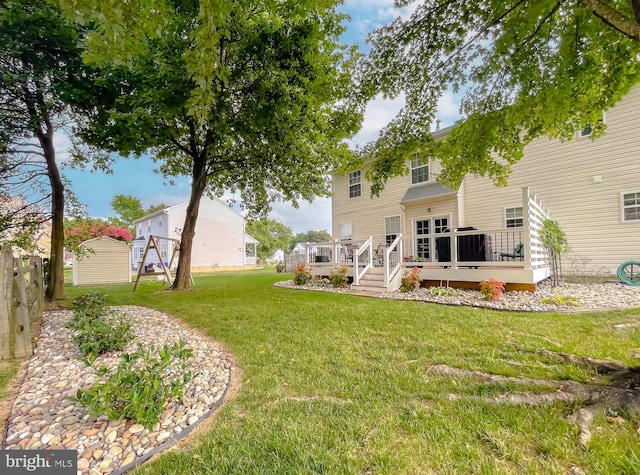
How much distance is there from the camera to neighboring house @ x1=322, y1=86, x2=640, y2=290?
8.46 metres

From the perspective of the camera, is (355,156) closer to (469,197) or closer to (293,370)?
(293,370)

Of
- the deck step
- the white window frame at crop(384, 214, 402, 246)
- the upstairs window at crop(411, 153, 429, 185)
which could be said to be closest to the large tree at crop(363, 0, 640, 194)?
the deck step

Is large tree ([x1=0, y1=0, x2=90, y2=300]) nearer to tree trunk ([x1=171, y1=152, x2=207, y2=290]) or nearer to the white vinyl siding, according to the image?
tree trunk ([x1=171, y1=152, x2=207, y2=290])

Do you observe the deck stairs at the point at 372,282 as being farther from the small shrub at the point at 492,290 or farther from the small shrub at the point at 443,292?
the small shrub at the point at 492,290

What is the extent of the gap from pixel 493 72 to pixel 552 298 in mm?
4842

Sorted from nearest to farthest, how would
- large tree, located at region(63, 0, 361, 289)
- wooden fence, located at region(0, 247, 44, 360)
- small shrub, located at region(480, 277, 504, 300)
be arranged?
wooden fence, located at region(0, 247, 44, 360) → large tree, located at region(63, 0, 361, 289) → small shrub, located at region(480, 277, 504, 300)

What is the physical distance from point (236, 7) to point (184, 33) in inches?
79.8

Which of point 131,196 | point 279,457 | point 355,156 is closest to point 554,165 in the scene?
point 355,156

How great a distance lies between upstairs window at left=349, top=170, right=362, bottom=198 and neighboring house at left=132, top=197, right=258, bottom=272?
45.0 ft

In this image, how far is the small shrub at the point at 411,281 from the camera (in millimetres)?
7947

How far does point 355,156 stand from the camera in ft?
17.5

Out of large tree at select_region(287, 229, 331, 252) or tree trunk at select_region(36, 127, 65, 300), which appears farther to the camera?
large tree at select_region(287, 229, 331, 252)

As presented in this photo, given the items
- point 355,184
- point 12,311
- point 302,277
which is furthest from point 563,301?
point 355,184
